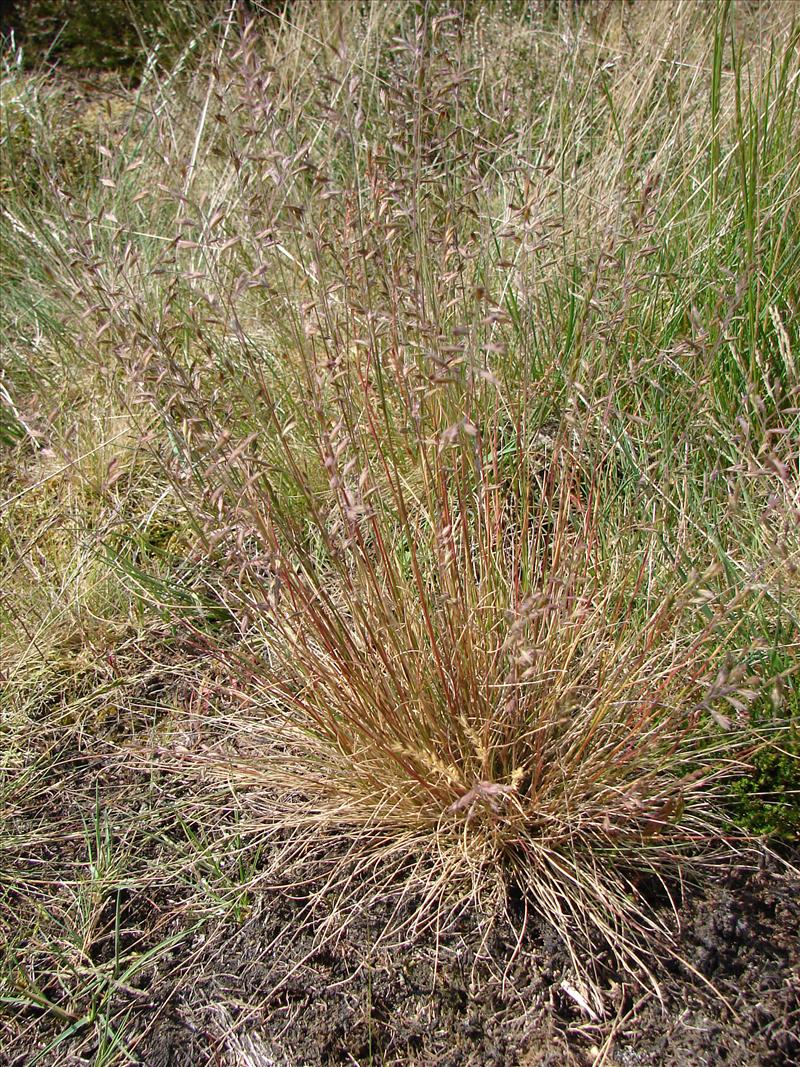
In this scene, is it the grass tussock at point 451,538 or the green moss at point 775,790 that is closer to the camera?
the grass tussock at point 451,538

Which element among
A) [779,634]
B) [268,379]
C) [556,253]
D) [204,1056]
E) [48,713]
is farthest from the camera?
[268,379]

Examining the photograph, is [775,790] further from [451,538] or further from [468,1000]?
[451,538]

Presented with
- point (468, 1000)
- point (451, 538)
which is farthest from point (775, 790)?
point (451, 538)

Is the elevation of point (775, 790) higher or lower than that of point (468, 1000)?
higher

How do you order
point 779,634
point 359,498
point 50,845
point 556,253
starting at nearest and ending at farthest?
point 359,498, point 779,634, point 50,845, point 556,253

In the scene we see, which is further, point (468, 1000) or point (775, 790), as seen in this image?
point (775, 790)

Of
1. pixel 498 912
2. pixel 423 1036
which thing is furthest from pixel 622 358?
pixel 423 1036

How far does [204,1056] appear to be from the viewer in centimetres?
164

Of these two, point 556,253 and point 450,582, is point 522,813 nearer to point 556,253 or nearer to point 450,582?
point 450,582

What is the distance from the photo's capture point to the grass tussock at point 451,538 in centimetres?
157

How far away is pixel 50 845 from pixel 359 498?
1.18 m

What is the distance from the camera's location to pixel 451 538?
1.65 m

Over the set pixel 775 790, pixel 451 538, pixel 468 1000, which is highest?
pixel 451 538

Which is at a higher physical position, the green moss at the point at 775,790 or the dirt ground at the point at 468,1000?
the green moss at the point at 775,790
